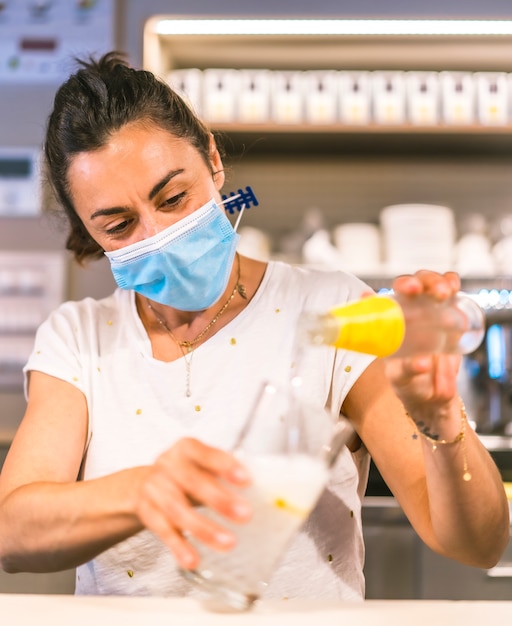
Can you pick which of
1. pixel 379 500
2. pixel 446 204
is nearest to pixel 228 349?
pixel 379 500

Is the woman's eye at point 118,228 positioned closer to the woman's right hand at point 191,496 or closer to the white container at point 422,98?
the woman's right hand at point 191,496

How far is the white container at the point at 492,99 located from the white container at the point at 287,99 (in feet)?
A: 2.07

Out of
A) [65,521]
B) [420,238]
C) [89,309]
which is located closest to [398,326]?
[65,521]

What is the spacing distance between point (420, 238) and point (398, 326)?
1.96 m

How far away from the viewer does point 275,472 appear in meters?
0.68

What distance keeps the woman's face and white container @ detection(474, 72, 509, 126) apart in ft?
5.82

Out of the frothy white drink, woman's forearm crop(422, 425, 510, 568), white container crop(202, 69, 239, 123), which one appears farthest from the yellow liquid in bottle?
white container crop(202, 69, 239, 123)

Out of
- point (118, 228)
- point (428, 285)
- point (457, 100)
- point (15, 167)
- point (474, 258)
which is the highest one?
point (457, 100)

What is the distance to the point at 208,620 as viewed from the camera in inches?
32.5

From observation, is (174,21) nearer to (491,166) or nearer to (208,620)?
(491,166)

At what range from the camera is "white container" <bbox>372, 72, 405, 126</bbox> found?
2771 millimetres

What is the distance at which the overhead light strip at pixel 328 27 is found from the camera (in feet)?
8.96

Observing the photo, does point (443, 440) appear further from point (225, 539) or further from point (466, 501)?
point (225, 539)

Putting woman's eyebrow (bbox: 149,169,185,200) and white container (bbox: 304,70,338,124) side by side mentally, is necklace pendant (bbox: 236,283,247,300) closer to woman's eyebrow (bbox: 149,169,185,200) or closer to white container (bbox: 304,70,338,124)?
woman's eyebrow (bbox: 149,169,185,200)
